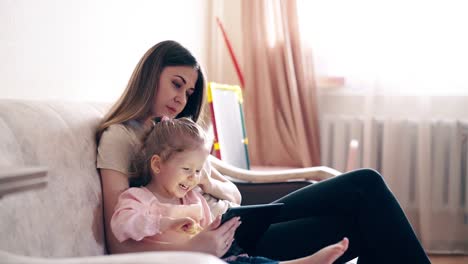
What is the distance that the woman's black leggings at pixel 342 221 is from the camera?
1.50m

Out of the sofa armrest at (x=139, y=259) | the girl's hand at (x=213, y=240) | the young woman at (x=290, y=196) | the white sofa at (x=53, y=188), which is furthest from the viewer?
the young woman at (x=290, y=196)

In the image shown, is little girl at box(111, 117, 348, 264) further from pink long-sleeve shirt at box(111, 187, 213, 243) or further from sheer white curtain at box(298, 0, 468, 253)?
sheer white curtain at box(298, 0, 468, 253)

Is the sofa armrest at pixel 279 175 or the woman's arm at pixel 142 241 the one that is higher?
the woman's arm at pixel 142 241

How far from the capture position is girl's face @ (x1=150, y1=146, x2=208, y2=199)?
139 cm

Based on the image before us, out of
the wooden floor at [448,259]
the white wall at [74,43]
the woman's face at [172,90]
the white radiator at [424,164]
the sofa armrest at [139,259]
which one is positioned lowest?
the wooden floor at [448,259]

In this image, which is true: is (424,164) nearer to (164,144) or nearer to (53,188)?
(164,144)

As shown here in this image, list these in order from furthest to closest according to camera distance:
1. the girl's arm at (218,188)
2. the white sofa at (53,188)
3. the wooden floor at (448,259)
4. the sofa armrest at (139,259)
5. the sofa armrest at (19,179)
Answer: the wooden floor at (448,259)
the girl's arm at (218,188)
the white sofa at (53,188)
the sofa armrest at (139,259)
the sofa armrest at (19,179)

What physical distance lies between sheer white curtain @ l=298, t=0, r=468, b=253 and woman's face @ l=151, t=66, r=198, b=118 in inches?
72.5

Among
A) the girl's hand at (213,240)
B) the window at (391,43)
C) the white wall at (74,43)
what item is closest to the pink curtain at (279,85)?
the window at (391,43)

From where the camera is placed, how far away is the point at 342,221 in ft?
5.31

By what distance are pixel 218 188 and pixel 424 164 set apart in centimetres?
187

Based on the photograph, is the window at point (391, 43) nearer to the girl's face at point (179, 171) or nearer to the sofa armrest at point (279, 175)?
the sofa armrest at point (279, 175)

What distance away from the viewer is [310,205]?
5.33 ft

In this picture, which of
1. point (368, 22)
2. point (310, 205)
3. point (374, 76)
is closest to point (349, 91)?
point (374, 76)
